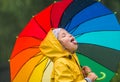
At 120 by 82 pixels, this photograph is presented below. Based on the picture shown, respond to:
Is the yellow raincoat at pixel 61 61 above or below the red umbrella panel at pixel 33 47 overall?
below

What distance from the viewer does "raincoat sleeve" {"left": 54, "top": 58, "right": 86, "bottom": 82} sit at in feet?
11.7

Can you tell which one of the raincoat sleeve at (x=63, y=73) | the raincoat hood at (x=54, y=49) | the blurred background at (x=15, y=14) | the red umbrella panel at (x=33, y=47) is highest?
the blurred background at (x=15, y=14)

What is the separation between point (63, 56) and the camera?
3.73 meters

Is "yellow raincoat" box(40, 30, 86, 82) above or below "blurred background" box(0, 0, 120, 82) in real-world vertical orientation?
below

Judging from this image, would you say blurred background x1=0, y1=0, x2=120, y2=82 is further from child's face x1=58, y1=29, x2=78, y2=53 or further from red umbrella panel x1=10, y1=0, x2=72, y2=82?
child's face x1=58, y1=29, x2=78, y2=53

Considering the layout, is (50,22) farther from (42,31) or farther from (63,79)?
(63,79)

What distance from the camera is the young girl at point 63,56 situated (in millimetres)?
3631

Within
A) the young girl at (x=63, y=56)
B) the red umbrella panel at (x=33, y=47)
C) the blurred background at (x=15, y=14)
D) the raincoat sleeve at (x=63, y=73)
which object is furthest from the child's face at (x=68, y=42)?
the blurred background at (x=15, y=14)

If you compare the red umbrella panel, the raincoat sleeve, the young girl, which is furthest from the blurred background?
the raincoat sleeve

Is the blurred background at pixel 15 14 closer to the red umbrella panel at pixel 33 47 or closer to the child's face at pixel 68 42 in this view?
the red umbrella panel at pixel 33 47

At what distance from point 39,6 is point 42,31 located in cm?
251

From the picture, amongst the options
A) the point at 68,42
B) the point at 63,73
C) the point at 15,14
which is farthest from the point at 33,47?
the point at 15,14

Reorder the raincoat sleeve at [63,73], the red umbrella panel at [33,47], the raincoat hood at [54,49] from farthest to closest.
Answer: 1. the red umbrella panel at [33,47]
2. the raincoat hood at [54,49]
3. the raincoat sleeve at [63,73]

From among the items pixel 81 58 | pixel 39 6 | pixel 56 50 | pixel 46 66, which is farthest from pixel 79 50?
pixel 39 6
